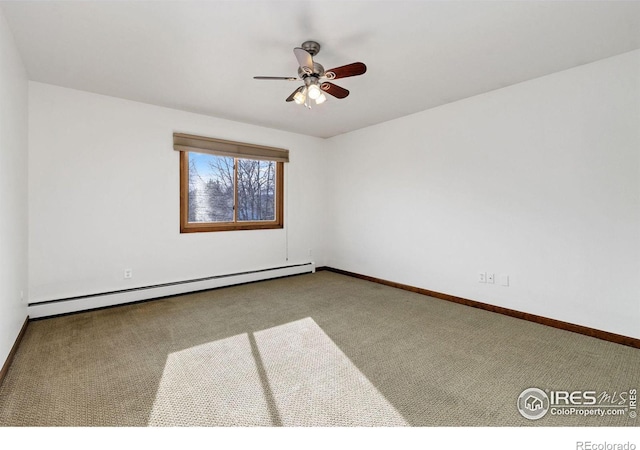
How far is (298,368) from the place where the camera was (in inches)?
86.5

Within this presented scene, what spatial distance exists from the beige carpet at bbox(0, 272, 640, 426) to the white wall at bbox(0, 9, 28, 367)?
348mm

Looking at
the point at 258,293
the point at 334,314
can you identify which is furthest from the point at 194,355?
the point at 258,293

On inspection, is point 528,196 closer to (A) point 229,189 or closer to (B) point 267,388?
(B) point 267,388

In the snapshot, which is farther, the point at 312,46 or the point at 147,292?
the point at 147,292

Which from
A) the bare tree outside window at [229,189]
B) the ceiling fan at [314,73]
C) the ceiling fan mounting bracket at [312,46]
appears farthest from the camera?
the bare tree outside window at [229,189]

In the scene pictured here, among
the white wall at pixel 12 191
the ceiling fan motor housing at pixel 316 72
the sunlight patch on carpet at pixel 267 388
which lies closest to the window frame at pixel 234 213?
the white wall at pixel 12 191

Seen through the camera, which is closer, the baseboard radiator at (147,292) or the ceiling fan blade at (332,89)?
the ceiling fan blade at (332,89)

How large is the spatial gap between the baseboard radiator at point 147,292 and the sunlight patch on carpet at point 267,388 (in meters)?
1.72

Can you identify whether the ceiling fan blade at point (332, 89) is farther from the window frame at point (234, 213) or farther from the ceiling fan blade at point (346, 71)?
the window frame at point (234, 213)

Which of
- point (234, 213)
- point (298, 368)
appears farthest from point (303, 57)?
point (234, 213)

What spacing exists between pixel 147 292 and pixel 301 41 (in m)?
3.35

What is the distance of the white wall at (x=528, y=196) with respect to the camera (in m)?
2.67

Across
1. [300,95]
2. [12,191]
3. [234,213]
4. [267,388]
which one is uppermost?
[300,95]

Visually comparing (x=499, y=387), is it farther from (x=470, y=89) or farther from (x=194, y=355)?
(x=470, y=89)
